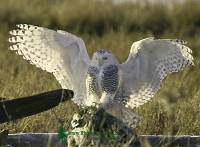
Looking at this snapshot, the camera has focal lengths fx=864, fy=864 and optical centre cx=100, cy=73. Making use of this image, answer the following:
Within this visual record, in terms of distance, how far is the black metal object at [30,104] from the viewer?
4785 millimetres

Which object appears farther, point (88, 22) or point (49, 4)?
point (49, 4)

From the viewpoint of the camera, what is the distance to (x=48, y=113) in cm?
616

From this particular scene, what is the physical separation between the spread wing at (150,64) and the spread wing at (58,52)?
26 centimetres

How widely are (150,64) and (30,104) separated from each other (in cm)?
87

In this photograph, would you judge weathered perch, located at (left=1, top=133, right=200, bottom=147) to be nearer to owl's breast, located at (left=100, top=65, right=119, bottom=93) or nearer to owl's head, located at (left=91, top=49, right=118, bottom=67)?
owl's breast, located at (left=100, top=65, right=119, bottom=93)

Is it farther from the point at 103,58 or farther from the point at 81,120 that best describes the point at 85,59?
the point at 81,120

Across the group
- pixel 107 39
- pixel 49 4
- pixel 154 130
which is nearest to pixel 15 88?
pixel 154 130

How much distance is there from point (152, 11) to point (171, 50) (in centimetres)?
935

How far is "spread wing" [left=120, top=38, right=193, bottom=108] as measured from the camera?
17.1 ft

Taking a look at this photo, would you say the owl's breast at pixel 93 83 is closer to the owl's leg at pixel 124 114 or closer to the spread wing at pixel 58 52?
the owl's leg at pixel 124 114

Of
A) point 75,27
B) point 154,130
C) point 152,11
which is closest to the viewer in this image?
point 154,130

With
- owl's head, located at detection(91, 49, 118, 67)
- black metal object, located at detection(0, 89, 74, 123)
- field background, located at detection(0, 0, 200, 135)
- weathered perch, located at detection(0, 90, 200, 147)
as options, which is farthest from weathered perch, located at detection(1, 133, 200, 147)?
field background, located at detection(0, 0, 200, 135)

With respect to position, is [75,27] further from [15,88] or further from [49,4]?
[15,88]

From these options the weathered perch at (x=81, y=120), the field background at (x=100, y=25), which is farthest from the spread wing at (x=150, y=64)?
the field background at (x=100, y=25)
